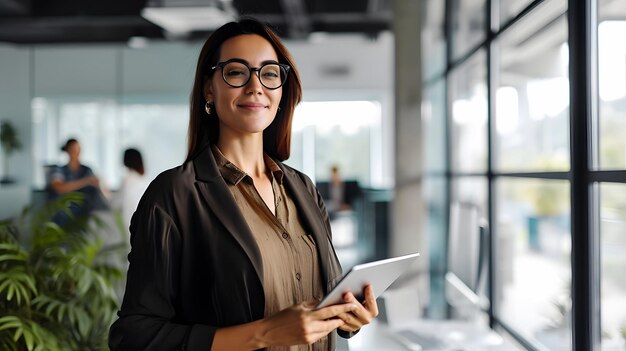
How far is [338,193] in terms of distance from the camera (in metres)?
6.59

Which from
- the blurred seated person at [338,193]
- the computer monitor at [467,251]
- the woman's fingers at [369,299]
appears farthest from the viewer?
the blurred seated person at [338,193]

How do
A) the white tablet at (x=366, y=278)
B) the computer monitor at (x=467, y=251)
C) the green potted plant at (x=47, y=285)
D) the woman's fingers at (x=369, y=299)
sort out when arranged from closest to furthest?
the white tablet at (x=366, y=278) → the woman's fingers at (x=369, y=299) → the green potted plant at (x=47, y=285) → the computer monitor at (x=467, y=251)

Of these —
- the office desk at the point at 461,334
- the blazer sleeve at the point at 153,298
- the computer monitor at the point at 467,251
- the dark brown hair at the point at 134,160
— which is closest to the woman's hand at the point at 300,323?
the blazer sleeve at the point at 153,298

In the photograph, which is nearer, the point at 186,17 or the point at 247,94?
the point at 247,94

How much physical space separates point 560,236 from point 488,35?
164 inches

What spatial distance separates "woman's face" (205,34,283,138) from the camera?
140 centimetres

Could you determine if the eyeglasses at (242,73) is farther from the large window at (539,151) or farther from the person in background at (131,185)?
the person in background at (131,185)

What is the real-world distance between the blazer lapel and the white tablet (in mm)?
148

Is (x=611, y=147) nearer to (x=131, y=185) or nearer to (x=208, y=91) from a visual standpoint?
(x=208, y=91)

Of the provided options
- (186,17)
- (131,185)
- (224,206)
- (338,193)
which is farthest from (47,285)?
(338,193)

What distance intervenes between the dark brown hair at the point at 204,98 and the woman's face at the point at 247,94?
0.02 metres

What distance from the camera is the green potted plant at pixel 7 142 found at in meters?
6.14

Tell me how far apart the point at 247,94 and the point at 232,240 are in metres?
0.29

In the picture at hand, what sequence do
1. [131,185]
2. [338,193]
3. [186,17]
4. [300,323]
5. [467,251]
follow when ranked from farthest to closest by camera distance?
1. [338,193]
2. [186,17]
3. [131,185]
4. [467,251]
5. [300,323]
